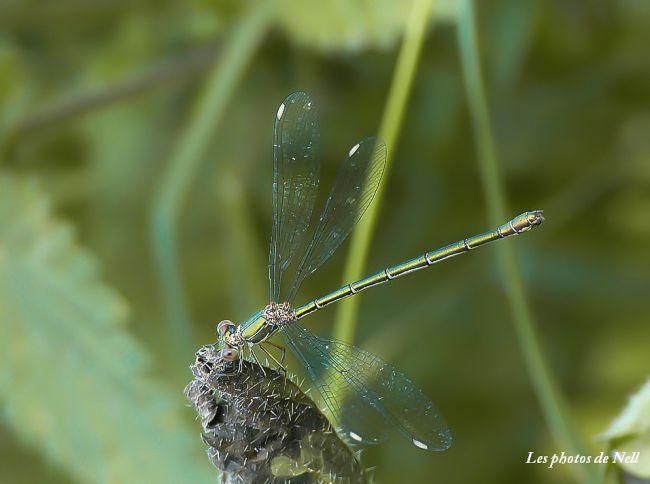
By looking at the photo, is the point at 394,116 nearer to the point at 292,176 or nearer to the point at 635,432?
the point at 292,176

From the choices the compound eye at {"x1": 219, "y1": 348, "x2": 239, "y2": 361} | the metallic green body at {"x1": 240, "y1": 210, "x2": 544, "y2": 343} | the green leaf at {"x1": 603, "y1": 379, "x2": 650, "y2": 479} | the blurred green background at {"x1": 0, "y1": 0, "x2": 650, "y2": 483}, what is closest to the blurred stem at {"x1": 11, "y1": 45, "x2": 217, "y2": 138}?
the blurred green background at {"x1": 0, "y1": 0, "x2": 650, "y2": 483}

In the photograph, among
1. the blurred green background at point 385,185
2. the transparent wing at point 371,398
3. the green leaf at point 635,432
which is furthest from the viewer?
the blurred green background at point 385,185

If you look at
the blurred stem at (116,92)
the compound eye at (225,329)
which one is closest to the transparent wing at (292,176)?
the compound eye at (225,329)

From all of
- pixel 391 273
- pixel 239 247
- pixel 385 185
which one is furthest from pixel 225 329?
pixel 385 185

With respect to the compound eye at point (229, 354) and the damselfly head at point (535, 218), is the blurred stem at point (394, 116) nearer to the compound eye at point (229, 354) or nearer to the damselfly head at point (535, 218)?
the damselfly head at point (535, 218)

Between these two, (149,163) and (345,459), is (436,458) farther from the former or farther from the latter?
(345,459)

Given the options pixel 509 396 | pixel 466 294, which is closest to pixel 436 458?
pixel 509 396

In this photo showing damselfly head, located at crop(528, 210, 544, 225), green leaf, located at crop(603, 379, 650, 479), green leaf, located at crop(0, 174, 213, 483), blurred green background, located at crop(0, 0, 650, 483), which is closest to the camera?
green leaf, located at crop(603, 379, 650, 479)

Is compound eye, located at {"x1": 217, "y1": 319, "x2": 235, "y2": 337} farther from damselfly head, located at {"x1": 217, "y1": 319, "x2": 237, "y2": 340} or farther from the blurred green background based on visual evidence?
the blurred green background
